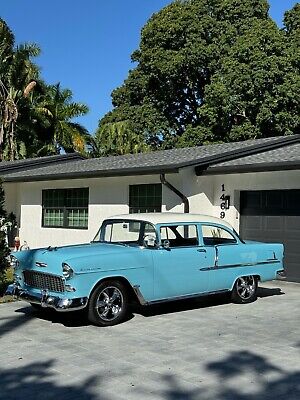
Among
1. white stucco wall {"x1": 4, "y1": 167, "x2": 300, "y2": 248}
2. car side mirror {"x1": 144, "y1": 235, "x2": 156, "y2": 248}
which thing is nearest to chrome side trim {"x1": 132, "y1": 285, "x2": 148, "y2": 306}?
car side mirror {"x1": 144, "y1": 235, "x2": 156, "y2": 248}

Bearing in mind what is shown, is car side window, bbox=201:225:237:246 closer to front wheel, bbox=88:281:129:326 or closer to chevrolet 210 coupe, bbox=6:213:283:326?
chevrolet 210 coupe, bbox=6:213:283:326

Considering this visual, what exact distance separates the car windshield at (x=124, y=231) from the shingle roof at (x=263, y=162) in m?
4.31

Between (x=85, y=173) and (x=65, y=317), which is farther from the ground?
(x=85, y=173)

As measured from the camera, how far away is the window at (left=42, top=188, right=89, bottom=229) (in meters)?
16.8

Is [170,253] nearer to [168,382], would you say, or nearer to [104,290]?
[104,290]

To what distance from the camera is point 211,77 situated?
3044 centimetres

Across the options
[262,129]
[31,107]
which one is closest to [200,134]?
[262,129]

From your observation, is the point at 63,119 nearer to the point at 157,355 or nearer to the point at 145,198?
the point at 145,198

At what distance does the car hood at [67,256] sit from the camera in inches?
302

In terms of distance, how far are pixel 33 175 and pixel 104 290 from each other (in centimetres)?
1031

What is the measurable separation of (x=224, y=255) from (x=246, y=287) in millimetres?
975

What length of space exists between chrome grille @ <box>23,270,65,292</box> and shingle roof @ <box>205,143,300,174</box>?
613cm

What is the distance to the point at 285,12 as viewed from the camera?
3222 centimetres

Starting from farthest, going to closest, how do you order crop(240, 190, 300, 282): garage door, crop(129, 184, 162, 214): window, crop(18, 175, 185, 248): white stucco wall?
1. crop(18, 175, 185, 248): white stucco wall
2. crop(129, 184, 162, 214): window
3. crop(240, 190, 300, 282): garage door
